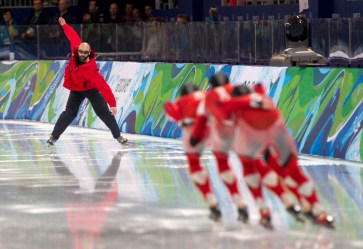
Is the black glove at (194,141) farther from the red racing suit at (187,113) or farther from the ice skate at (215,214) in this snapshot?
the ice skate at (215,214)

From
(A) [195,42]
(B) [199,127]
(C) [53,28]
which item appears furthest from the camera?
(C) [53,28]

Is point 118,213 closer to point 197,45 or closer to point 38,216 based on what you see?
point 38,216

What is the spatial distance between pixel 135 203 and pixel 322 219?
137 inches

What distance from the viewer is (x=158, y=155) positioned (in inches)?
872

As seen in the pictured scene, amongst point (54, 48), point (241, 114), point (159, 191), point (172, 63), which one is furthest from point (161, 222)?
point (54, 48)

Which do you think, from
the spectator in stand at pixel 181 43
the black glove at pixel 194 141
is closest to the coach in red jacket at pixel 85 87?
the spectator in stand at pixel 181 43

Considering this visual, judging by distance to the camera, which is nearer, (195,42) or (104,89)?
(104,89)

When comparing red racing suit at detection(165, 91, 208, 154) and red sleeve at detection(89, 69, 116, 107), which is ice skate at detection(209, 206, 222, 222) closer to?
red racing suit at detection(165, 91, 208, 154)

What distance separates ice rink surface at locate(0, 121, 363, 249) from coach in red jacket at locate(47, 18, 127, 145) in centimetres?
42

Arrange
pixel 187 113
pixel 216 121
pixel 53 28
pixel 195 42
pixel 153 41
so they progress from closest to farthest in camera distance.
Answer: pixel 216 121 < pixel 187 113 < pixel 195 42 < pixel 153 41 < pixel 53 28

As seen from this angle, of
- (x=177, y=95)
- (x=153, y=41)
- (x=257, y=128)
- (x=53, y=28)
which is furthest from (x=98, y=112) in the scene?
(x=257, y=128)

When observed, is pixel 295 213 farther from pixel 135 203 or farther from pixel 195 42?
pixel 195 42

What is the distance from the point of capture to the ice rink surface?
12.8 m

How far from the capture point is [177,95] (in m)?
25.3
